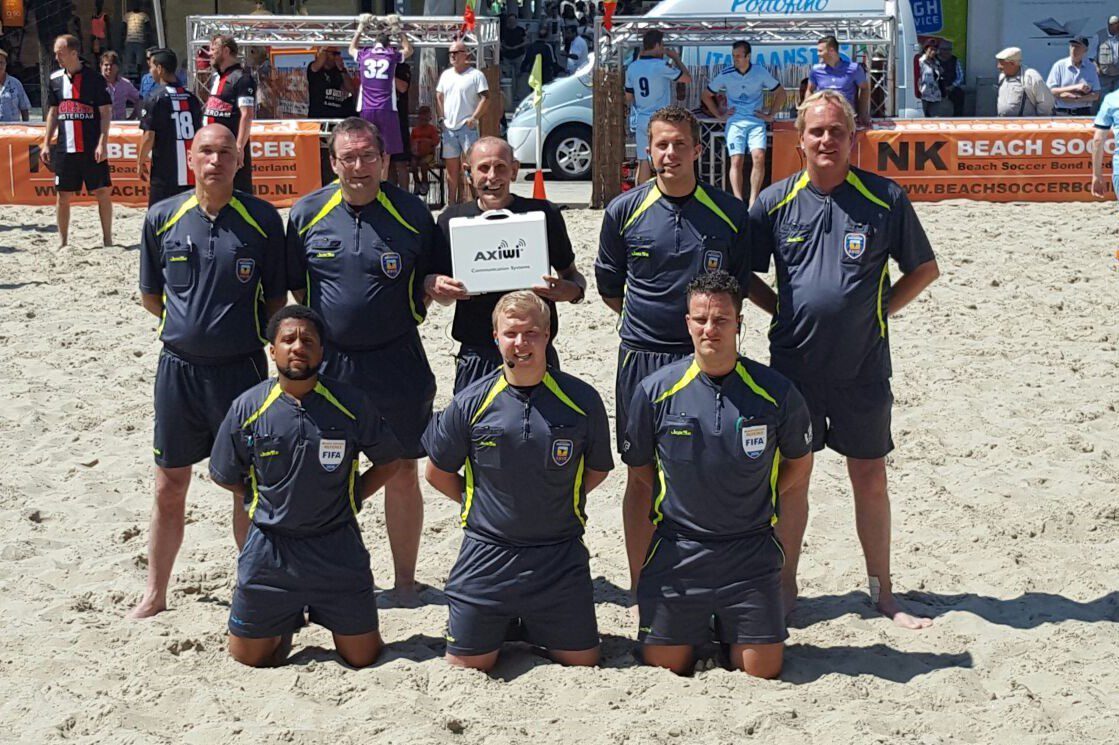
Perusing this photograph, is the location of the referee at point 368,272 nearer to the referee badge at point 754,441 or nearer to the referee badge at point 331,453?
the referee badge at point 331,453

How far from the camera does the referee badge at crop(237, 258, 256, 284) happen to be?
5371 mm

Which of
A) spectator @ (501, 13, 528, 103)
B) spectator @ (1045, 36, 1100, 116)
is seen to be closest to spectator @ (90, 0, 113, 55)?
spectator @ (501, 13, 528, 103)

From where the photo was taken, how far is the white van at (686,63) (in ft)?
55.9

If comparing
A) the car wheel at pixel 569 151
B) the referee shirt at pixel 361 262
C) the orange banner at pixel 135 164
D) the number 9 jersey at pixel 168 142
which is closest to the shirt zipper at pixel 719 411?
the referee shirt at pixel 361 262

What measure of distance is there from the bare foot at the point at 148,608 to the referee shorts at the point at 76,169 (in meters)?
7.77

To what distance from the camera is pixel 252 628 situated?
4.97 meters

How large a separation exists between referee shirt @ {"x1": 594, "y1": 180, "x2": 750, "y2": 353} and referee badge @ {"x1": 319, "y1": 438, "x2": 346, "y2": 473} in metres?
1.21

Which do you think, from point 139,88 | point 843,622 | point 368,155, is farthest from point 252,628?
point 139,88

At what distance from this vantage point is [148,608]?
18.0ft

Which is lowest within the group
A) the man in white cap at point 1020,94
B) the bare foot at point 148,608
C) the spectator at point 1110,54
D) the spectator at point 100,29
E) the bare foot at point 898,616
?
the bare foot at point 898,616

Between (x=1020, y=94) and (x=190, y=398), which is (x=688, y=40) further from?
(x=190, y=398)

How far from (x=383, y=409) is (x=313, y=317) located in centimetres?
68

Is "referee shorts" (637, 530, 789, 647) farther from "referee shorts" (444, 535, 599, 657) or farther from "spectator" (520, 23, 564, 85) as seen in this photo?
"spectator" (520, 23, 564, 85)

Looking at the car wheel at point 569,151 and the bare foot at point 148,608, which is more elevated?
the car wheel at point 569,151
